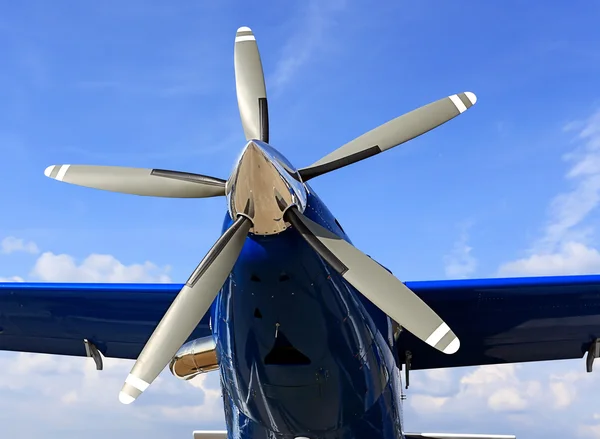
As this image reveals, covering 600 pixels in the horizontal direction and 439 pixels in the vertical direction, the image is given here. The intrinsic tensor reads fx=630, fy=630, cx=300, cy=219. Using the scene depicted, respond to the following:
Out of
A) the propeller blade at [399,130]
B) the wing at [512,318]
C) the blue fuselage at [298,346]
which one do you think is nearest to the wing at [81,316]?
the blue fuselage at [298,346]

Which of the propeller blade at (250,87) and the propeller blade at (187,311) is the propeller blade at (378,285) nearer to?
the propeller blade at (187,311)

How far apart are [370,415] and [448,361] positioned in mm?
4718

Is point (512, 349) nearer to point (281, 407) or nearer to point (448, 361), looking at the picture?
point (448, 361)

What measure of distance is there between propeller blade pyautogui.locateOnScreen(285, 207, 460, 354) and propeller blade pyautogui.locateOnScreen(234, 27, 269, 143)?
1.58 metres

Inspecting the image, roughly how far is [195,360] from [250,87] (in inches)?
144

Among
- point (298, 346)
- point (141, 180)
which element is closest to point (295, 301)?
point (298, 346)

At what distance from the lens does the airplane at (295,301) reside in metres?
6.23

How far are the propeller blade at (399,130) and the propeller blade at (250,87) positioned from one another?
0.84 meters

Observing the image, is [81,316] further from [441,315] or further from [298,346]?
[441,315]

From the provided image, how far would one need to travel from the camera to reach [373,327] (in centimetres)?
791

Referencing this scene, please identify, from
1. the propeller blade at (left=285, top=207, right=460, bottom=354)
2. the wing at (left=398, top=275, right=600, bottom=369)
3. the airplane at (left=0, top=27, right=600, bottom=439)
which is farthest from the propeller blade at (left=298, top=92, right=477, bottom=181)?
the wing at (left=398, top=275, right=600, bottom=369)

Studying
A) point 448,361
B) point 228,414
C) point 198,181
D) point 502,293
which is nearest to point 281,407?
point 228,414

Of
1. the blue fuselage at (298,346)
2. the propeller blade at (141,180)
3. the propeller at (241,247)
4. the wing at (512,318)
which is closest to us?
the propeller at (241,247)

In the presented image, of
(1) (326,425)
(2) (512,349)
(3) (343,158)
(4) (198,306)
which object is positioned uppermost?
(3) (343,158)
